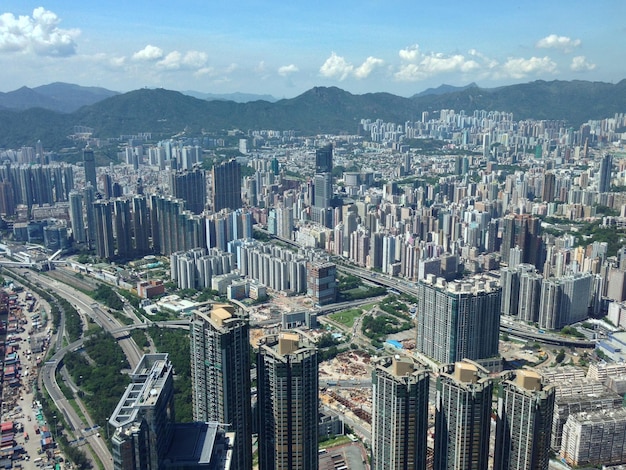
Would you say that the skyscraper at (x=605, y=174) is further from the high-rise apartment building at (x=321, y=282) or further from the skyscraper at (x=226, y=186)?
the high-rise apartment building at (x=321, y=282)

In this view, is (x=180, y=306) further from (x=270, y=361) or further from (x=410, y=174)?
(x=410, y=174)

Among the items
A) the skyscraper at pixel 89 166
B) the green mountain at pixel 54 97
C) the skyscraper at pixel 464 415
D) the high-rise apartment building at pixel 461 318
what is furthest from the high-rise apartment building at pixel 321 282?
the green mountain at pixel 54 97

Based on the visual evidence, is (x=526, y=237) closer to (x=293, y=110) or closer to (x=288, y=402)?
(x=288, y=402)

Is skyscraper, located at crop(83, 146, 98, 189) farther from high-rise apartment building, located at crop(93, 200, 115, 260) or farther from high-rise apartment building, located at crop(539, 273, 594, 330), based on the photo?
high-rise apartment building, located at crop(539, 273, 594, 330)

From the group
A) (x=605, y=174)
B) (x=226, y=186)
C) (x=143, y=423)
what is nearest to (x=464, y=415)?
(x=143, y=423)

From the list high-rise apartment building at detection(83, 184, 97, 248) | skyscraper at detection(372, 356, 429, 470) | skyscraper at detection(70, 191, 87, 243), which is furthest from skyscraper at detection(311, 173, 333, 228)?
skyscraper at detection(372, 356, 429, 470)
